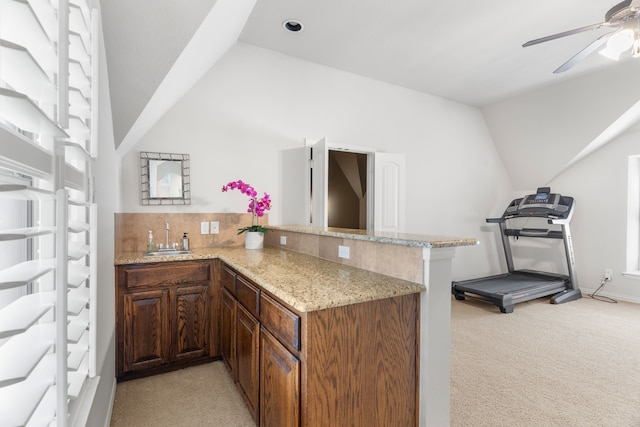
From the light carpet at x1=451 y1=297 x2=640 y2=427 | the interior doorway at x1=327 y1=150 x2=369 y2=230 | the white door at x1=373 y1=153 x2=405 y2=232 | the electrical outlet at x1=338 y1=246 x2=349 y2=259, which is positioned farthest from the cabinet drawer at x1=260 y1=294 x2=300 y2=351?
the interior doorway at x1=327 y1=150 x2=369 y2=230

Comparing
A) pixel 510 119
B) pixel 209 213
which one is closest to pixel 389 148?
pixel 510 119

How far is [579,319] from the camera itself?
377 centimetres

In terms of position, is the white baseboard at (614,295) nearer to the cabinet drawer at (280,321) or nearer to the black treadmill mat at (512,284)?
the black treadmill mat at (512,284)

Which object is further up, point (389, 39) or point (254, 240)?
point (389, 39)

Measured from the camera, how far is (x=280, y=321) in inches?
57.3

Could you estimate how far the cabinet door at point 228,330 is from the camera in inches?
87.0

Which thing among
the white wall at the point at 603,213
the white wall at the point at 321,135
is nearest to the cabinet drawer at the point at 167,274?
the white wall at the point at 321,135

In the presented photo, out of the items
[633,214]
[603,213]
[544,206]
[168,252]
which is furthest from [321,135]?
[633,214]

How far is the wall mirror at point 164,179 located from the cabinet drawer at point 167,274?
0.86 meters

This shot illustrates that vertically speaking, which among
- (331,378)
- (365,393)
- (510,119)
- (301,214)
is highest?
(510,119)

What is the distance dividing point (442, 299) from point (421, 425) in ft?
2.07

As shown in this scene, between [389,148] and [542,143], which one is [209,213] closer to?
[389,148]

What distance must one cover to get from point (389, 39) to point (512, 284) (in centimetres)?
374

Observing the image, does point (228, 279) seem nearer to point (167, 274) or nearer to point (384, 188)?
point (167, 274)
